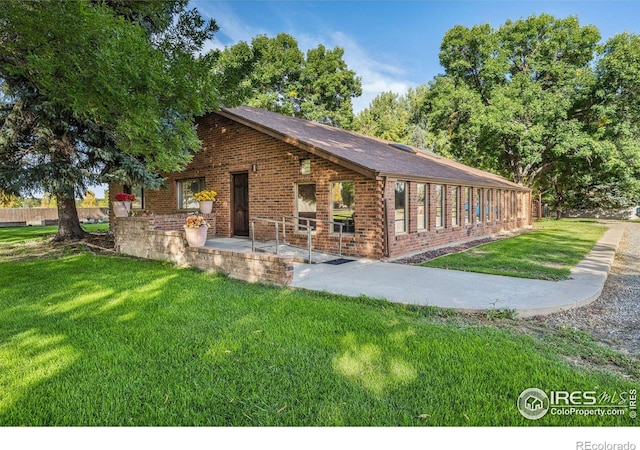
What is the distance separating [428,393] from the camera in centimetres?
262

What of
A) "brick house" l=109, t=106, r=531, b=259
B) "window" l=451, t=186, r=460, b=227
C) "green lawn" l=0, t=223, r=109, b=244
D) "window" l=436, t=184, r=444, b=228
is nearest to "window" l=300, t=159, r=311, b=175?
"brick house" l=109, t=106, r=531, b=259

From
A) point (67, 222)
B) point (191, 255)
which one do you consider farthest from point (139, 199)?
point (191, 255)

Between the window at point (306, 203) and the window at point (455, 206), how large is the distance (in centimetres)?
521

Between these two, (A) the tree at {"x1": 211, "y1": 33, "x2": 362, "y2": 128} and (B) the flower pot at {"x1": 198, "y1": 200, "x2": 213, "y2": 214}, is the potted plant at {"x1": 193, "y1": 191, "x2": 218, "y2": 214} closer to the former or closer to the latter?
(B) the flower pot at {"x1": 198, "y1": 200, "x2": 213, "y2": 214}

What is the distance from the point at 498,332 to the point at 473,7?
26.0 ft

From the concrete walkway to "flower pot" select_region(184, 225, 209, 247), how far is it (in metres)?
2.09

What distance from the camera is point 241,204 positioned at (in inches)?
482

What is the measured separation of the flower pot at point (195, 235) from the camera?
24.7 ft

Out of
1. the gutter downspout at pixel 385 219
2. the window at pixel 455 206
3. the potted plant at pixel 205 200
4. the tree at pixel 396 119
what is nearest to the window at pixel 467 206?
the window at pixel 455 206

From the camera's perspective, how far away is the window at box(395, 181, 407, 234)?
31.8ft

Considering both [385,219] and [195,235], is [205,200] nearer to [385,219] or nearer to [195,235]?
[195,235]

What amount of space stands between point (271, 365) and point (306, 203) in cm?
752
